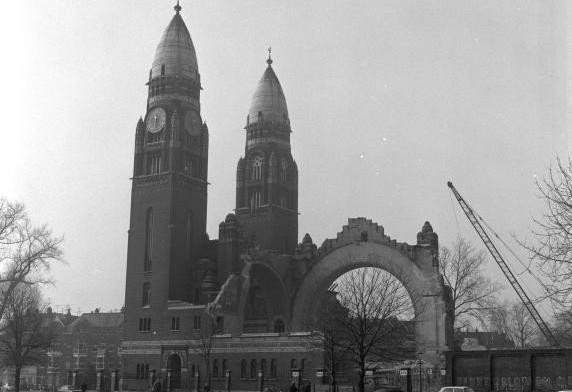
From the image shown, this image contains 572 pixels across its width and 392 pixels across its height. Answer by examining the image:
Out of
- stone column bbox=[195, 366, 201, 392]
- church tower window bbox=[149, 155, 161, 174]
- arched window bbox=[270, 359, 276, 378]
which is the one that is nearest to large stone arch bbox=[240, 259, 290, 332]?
stone column bbox=[195, 366, 201, 392]

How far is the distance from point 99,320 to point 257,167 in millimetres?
49410

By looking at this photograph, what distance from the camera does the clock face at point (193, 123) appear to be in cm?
9581

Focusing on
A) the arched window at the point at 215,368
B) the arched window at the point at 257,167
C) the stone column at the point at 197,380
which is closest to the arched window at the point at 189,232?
the arched window at the point at 215,368

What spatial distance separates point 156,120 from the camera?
95500mm

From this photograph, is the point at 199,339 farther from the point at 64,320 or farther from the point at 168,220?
the point at 64,320

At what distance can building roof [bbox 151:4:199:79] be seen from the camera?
96.5 m

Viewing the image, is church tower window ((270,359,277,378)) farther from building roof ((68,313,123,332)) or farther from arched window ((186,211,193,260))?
building roof ((68,313,123,332))

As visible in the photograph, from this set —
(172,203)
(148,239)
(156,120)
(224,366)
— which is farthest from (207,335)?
(156,120)

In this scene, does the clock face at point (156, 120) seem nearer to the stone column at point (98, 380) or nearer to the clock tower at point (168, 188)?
the clock tower at point (168, 188)

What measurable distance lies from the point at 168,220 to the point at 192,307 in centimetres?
1031

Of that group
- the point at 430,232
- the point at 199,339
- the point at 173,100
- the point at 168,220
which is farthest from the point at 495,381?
the point at 173,100

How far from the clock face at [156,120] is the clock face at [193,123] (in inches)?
107

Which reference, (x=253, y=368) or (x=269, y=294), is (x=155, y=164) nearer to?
(x=269, y=294)

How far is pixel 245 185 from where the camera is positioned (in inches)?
4284
